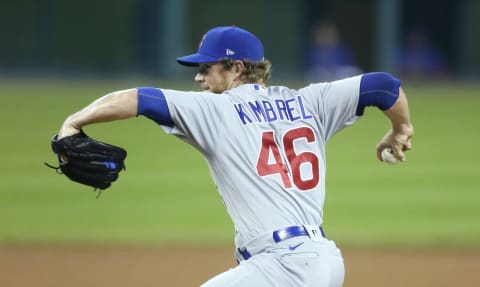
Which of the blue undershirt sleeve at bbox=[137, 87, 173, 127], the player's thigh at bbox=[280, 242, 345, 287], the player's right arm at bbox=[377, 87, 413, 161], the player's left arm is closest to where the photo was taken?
the player's left arm

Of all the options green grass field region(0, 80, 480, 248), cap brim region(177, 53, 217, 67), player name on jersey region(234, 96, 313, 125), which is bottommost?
green grass field region(0, 80, 480, 248)

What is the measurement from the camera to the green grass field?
374 inches

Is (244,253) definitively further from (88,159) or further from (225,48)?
(225,48)

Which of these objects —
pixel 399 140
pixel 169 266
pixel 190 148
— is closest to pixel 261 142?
pixel 399 140

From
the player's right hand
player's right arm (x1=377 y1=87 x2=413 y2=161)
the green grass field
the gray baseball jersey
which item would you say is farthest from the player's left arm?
the green grass field

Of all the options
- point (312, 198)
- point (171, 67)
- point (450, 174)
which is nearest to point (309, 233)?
point (312, 198)

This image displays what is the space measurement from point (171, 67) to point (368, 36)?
4594mm

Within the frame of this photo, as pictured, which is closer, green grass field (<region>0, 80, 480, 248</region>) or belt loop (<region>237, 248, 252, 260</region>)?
belt loop (<region>237, 248, 252, 260</region>)

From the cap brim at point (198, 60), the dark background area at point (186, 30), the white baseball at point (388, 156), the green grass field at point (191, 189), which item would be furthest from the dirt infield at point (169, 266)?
the dark background area at point (186, 30)

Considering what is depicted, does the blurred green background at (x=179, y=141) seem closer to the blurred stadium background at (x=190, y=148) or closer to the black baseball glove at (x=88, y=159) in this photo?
the blurred stadium background at (x=190, y=148)

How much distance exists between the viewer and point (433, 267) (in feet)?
26.3

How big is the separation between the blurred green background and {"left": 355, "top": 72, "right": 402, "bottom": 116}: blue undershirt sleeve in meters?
4.73

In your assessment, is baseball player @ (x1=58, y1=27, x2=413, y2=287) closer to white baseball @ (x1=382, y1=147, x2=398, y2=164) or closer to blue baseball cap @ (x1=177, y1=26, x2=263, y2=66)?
blue baseball cap @ (x1=177, y1=26, x2=263, y2=66)

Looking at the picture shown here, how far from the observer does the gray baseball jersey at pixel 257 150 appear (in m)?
4.12
